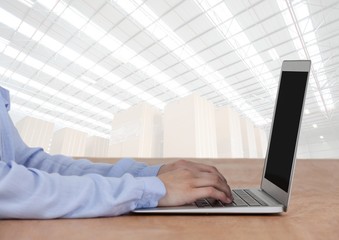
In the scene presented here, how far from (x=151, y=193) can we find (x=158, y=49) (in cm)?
A: 816

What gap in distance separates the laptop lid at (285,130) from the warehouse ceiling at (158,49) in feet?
22.0

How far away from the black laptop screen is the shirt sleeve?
12.3 inches

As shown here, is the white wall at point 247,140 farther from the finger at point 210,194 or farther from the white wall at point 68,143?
the finger at point 210,194

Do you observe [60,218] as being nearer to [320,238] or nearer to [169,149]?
[320,238]

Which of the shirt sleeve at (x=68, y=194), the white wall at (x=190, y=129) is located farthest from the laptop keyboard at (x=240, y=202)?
the white wall at (x=190, y=129)

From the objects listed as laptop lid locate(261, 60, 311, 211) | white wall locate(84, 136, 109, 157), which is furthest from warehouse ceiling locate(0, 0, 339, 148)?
laptop lid locate(261, 60, 311, 211)

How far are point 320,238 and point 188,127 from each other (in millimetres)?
6129

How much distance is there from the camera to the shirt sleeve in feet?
1.63

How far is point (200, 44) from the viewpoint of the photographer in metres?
8.23

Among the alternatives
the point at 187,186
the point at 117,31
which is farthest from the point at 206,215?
the point at 117,31

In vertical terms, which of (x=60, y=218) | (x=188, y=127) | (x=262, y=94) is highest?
(x=262, y=94)

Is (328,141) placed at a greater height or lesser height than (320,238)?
greater

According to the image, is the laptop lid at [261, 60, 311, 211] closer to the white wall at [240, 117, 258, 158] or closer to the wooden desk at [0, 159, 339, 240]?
the wooden desk at [0, 159, 339, 240]

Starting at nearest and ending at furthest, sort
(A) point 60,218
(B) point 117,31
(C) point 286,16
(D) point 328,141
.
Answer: (A) point 60,218, (C) point 286,16, (B) point 117,31, (D) point 328,141
